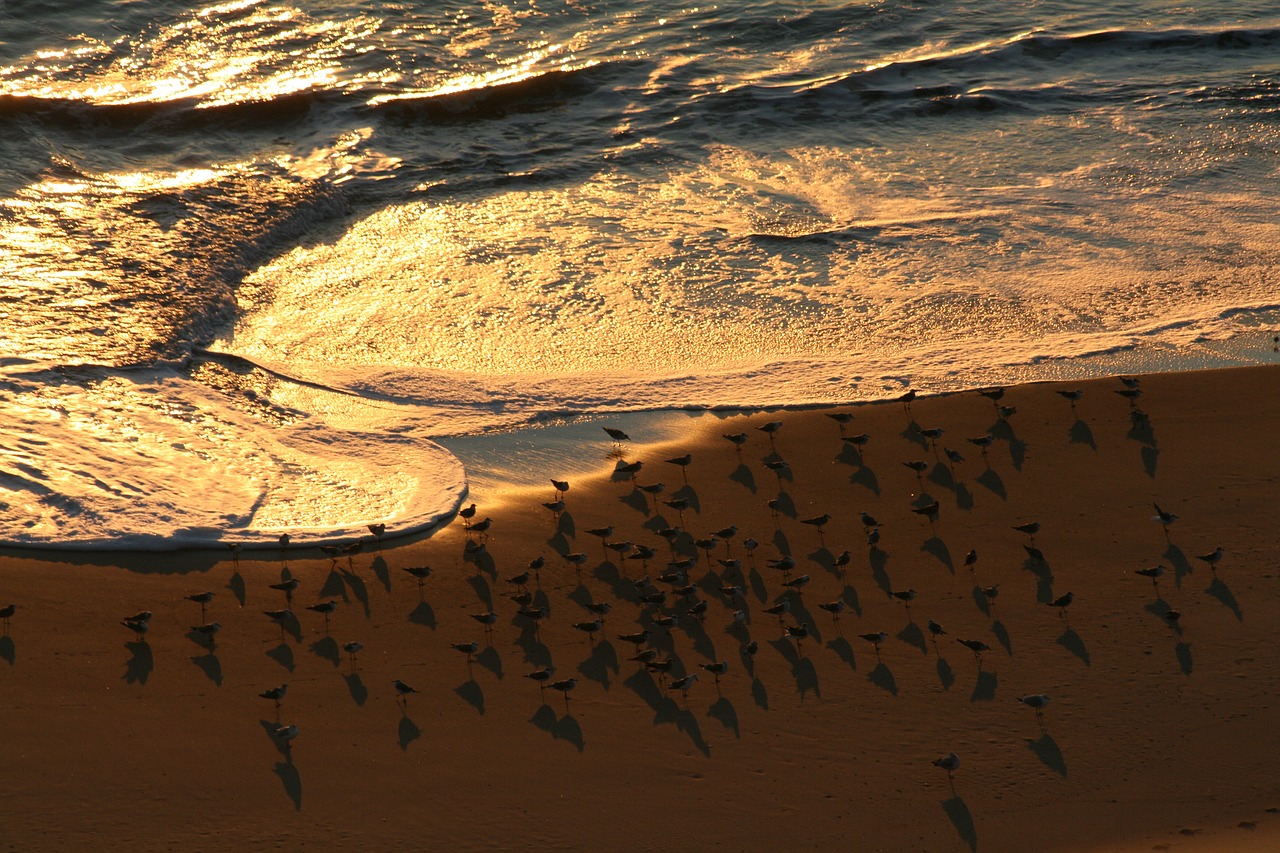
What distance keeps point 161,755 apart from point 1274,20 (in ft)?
106

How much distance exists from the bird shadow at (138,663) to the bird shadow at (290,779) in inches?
60.2

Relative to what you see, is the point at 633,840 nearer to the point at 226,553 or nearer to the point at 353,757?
the point at 353,757

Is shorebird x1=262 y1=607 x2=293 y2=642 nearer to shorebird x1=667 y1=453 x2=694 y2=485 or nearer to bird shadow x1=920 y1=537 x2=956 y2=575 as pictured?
shorebird x1=667 y1=453 x2=694 y2=485

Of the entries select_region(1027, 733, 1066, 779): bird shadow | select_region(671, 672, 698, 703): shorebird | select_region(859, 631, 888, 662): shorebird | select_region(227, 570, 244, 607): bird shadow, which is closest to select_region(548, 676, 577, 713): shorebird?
select_region(671, 672, 698, 703): shorebird

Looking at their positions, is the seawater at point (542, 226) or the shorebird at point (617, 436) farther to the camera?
the seawater at point (542, 226)

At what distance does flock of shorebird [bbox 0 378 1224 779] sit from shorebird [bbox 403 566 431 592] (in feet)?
0.06

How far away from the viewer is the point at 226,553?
37.6ft

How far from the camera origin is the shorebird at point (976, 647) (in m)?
10.2

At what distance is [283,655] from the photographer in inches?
403

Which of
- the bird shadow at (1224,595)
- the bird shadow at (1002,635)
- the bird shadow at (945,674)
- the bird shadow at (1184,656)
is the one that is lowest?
the bird shadow at (1184,656)

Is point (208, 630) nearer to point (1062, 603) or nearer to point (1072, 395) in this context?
point (1062, 603)

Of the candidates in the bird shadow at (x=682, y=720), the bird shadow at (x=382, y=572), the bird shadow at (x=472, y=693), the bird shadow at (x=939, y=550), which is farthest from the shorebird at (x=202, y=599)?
the bird shadow at (x=939, y=550)

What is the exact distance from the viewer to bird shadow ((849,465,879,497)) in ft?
41.8

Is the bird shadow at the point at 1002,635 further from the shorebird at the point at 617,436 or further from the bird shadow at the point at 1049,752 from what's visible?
the shorebird at the point at 617,436
